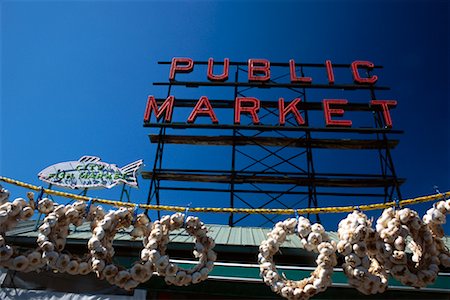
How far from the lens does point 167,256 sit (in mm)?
3635

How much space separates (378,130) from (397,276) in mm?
9302

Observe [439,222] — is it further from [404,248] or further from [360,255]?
[360,255]

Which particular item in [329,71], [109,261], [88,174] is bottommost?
[109,261]

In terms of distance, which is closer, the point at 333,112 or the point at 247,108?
the point at 333,112

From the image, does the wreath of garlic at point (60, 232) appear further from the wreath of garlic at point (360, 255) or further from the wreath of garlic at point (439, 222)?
the wreath of garlic at point (439, 222)

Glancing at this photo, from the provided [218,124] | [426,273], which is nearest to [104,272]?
[426,273]

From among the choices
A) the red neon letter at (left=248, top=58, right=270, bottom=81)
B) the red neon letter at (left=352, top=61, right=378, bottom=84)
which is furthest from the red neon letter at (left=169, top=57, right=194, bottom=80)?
the red neon letter at (left=352, top=61, right=378, bottom=84)

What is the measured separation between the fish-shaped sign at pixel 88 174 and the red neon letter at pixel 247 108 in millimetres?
4217

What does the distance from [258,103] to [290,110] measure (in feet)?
4.28

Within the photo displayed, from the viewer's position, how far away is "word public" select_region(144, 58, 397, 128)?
11.8 metres

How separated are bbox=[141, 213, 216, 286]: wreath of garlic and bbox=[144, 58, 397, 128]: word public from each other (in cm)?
817

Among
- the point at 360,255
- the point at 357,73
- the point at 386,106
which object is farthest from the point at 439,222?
the point at 357,73

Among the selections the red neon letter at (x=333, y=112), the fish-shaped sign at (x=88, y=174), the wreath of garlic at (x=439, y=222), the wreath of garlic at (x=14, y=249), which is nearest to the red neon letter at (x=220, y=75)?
the red neon letter at (x=333, y=112)

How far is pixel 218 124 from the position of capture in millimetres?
11719
